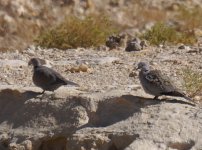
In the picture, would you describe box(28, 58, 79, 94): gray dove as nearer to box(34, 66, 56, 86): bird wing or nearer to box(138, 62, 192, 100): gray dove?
box(34, 66, 56, 86): bird wing

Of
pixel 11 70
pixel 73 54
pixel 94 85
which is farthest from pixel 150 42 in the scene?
pixel 94 85

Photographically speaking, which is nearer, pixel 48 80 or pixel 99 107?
pixel 99 107

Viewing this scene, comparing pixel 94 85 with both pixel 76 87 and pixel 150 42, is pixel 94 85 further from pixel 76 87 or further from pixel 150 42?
pixel 150 42

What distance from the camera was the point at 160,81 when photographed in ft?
23.8

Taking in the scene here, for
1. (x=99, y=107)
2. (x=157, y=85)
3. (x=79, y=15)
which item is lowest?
(x=99, y=107)

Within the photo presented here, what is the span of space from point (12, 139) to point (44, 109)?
1.47 feet

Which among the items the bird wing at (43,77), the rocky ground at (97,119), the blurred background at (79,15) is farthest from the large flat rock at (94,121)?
the blurred background at (79,15)

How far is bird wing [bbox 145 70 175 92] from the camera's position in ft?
23.6

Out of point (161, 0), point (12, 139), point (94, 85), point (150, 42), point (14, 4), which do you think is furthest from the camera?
point (161, 0)

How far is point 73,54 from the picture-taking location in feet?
39.4

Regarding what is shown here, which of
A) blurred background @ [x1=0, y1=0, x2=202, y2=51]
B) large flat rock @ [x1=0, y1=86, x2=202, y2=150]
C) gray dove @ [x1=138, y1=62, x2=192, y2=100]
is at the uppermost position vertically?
blurred background @ [x1=0, y1=0, x2=202, y2=51]

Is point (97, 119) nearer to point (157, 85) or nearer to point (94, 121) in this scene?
point (94, 121)

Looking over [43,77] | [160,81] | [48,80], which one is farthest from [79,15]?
[160,81]

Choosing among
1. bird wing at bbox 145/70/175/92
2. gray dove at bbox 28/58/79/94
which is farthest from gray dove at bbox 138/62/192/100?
gray dove at bbox 28/58/79/94
